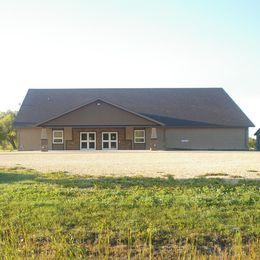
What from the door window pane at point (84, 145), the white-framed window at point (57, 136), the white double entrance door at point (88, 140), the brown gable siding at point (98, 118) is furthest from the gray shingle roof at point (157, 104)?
the door window pane at point (84, 145)

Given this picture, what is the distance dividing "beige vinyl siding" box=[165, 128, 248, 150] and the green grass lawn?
3383 centimetres

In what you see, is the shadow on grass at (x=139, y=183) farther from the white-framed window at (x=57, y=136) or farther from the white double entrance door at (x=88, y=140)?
the white-framed window at (x=57, y=136)

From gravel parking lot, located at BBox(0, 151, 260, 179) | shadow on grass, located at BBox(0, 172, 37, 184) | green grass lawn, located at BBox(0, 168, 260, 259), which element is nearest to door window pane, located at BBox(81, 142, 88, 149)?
gravel parking lot, located at BBox(0, 151, 260, 179)

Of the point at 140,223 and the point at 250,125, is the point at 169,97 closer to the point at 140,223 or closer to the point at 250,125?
the point at 250,125

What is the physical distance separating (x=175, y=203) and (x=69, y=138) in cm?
3582

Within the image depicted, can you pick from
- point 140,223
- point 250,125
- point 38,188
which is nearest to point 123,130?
point 250,125

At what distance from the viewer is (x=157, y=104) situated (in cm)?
4841

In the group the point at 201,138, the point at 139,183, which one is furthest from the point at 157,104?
the point at 139,183

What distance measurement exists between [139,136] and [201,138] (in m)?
5.44

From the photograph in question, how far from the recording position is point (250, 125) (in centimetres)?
4541

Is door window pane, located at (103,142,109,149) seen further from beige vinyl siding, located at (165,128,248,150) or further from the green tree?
the green tree

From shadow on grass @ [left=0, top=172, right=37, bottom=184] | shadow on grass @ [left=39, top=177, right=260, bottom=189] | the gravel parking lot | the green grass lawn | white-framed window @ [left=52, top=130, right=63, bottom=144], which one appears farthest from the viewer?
white-framed window @ [left=52, top=130, right=63, bottom=144]

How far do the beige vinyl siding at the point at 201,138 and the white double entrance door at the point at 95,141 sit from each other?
179 inches

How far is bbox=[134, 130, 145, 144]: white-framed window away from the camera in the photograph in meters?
44.7
